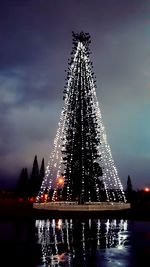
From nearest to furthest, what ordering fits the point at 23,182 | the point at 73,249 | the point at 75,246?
1. the point at 73,249
2. the point at 75,246
3. the point at 23,182

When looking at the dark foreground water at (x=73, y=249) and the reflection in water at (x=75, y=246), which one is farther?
the reflection in water at (x=75, y=246)

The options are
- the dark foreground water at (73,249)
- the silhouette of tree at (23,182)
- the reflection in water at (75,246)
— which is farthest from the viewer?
the silhouette of tree at (23,182)

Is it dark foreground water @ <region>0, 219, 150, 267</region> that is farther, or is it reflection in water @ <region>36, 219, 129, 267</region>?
A: reflection in water @ <region>36, 219, 129, 267</region>

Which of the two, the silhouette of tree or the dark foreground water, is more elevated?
the silhouette of tree

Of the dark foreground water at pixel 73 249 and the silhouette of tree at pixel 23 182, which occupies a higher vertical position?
the silhouette of tree at pixel 23 182

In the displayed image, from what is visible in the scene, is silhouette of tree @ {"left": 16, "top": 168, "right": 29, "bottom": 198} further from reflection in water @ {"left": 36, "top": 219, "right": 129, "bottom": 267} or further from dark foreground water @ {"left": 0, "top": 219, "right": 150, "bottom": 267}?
dark foreground water @ {"left": 0, "top": 219, "right": 150, "bottom": 267}

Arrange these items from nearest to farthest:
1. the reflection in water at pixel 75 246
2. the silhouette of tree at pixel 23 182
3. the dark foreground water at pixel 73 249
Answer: the dark foreground water at pixel 73 249, the reflection in water at pixel 75 246, the silhouette of tree at pixel 23 182

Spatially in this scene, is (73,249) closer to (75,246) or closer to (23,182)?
(75,246)

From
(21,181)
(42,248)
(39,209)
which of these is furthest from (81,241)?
(21,181)

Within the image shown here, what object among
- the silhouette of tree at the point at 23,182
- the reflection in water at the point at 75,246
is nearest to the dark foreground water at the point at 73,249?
the reflection in water at the point at 75,246

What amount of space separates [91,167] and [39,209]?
8.95 m

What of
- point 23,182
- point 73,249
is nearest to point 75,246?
point 73,249

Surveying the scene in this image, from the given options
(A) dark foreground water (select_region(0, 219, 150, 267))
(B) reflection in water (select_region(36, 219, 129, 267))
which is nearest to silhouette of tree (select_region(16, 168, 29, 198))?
(B) reflection in water (select_region(36, 219, 129, 267))

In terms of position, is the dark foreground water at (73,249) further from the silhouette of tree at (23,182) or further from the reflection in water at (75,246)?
the silhouette of tree at (23,182)
